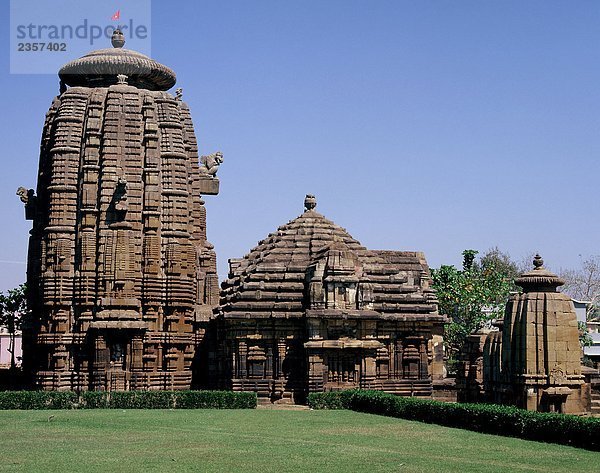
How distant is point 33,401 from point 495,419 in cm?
1577

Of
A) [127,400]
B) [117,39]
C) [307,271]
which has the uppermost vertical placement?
[117,39]

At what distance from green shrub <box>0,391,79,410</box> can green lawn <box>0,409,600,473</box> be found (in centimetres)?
327

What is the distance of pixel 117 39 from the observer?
4431cm

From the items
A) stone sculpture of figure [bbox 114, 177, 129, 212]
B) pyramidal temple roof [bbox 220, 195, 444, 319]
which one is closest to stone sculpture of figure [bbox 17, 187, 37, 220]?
stone sculpture of figure [bbox 114, 177, 129, 212]

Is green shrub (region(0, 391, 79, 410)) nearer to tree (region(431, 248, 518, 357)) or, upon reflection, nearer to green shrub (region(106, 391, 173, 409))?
green shrub (region(106, 391, 173, 409))

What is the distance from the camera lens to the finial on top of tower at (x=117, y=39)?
44.3 metres

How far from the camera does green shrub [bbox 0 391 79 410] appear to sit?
34.0 metres

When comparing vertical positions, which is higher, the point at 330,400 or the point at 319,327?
the point at 319,327

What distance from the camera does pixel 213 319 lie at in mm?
40344

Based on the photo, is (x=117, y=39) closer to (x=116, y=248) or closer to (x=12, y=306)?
(x=116, y=248)

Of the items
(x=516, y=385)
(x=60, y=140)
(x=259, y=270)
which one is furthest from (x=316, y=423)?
(x=60, y=140)

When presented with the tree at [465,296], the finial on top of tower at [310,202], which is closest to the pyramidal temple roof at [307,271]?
the finial on top of tower at [310,202]

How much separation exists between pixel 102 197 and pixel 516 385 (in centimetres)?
1969

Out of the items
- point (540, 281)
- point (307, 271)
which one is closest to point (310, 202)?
point (307, 271)
